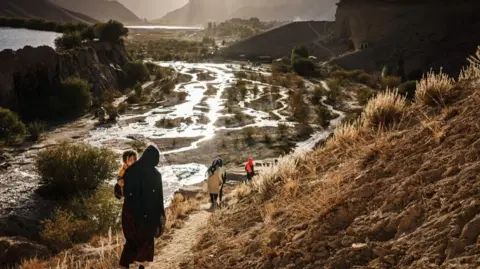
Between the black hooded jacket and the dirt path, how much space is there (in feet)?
4.07

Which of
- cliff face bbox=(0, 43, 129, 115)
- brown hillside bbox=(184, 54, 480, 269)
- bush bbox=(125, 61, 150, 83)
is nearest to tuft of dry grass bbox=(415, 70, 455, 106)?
brown hillside bbox=(184, 54, 480, 269)

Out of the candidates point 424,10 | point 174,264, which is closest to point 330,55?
point 424,10

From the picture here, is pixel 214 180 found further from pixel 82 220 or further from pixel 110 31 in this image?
pixel 110 31

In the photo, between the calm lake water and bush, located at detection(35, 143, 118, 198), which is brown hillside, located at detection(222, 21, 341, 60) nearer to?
the calm lake water

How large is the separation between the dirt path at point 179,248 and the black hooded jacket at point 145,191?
1241mm

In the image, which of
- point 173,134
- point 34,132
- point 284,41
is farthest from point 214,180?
point 284,41

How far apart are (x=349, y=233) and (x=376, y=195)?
0.76 metres

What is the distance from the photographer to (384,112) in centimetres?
766

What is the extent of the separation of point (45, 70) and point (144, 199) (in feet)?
100

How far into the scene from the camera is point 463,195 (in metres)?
3.83

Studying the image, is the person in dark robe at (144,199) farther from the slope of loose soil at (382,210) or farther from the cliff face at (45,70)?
the cliff face at (45,70)

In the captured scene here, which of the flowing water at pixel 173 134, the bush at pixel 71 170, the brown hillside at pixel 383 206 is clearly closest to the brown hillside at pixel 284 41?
the flowing water at pixel 173 134

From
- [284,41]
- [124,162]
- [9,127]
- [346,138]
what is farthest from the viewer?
[284,41]

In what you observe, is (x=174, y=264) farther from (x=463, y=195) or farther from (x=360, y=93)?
(x=360, y=93)
